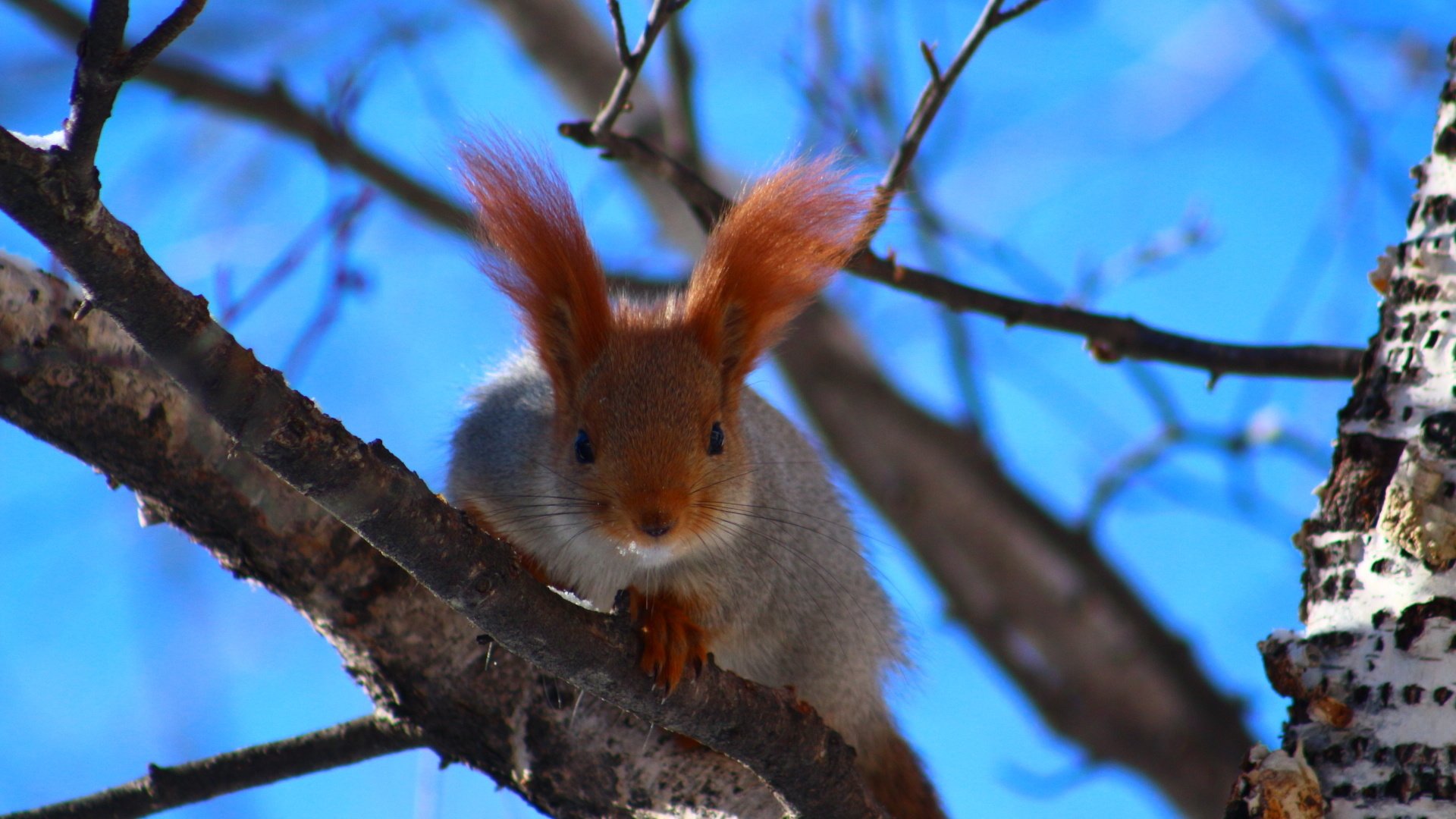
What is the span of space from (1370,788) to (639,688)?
1.18 meters

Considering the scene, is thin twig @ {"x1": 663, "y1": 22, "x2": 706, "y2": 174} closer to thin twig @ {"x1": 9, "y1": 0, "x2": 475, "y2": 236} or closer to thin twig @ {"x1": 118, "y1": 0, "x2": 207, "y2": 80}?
thin twig @ {"x1": 9, "y1": 0, "x2": 475, "y2": 236}

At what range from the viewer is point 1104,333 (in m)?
2.87

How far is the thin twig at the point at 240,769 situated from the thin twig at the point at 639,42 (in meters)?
1.30

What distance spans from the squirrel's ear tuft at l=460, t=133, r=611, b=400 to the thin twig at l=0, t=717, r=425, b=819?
2.87ft

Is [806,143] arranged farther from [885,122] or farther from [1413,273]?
[1413,273]

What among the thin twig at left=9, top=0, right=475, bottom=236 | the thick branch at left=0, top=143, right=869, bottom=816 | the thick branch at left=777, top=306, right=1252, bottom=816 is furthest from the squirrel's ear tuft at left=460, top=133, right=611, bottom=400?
the thick branch at left=777, top=306, right=1252, bottom=816

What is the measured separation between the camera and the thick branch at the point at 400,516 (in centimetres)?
142

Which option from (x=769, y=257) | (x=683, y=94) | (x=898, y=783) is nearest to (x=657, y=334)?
(x=769, y=257)

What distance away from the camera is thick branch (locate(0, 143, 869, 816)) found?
1.42 m

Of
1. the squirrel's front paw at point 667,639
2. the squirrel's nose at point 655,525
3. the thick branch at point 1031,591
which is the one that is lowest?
the squirrel's front paw at point 667,639

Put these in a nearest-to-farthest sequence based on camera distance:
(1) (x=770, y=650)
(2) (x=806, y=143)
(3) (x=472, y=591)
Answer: (3) (x=472, y=591) < (1) (x=770, y=650) < (2) (x=806, y=143)

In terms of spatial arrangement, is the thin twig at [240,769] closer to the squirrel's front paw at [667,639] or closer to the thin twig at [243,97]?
the squirrel's front paw at [667,639]

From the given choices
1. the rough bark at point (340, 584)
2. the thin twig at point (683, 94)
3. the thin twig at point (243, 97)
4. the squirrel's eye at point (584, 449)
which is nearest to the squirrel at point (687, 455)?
the squirrel's eye at point (584, 449)

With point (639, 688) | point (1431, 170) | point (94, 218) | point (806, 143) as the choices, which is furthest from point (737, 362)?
point (806, 143)
